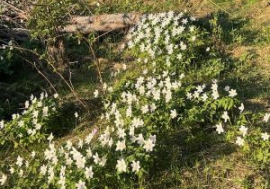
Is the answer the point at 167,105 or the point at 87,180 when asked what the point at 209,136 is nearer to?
the point at 167,105

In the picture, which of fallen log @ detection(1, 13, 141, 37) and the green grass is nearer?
the green grass

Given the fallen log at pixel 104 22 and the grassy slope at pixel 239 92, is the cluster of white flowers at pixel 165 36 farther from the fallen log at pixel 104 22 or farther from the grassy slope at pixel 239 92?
the grassy slope at pixel 239 92

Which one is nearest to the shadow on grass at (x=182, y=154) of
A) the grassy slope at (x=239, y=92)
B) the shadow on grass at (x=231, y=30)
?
the grassy slope at (x=239, y=92)

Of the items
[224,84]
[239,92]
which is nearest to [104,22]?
[224,84]

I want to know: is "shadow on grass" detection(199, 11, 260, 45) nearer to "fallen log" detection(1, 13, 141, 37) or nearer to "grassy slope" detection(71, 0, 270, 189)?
"grassy slope" detection(71, 0, 270, 189)

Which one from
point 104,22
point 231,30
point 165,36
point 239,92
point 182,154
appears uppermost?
point 104,22

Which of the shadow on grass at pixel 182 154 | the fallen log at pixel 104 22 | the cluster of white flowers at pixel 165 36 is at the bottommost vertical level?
the shadow on grass at pixel 182 154

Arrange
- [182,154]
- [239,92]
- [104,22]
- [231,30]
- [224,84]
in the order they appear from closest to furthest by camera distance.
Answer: [182,154] < [239,92] < [224,84] < [231,30] < [104,22]

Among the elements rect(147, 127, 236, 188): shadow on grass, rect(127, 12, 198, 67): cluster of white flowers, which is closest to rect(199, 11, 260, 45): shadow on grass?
rect(127, 12, 198, 67): cluster of white flowers

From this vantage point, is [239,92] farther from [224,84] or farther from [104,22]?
[104,22]

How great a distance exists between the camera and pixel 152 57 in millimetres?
7203

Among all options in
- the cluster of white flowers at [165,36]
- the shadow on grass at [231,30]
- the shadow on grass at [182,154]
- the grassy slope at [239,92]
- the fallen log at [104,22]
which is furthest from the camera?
the fallen log at [104,22]

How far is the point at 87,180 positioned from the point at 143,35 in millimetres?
3896

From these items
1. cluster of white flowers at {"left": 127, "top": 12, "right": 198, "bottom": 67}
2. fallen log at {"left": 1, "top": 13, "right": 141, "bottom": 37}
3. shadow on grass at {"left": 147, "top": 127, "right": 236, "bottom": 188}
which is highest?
fallen log at {"left": 1, "top": 13, "right": 141, "bottom": 37}
